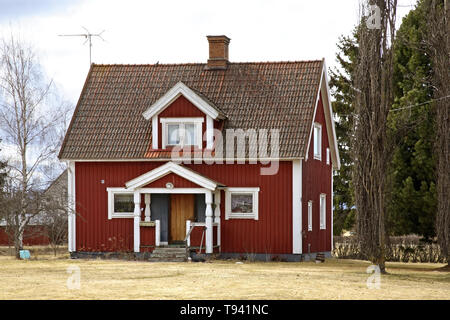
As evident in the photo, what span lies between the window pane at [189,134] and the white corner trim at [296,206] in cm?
407

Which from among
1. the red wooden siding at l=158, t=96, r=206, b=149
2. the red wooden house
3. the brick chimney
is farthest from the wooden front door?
the brick chimney

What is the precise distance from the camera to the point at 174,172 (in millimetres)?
34156

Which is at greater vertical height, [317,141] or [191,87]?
[191,87]

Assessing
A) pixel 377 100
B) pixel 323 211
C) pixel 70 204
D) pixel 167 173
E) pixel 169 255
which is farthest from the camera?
pixel 323 211

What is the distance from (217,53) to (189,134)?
4.35m

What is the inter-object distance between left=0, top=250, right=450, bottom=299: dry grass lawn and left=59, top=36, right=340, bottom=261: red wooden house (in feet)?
6.27

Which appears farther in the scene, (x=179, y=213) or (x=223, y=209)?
(x=179, y=213)

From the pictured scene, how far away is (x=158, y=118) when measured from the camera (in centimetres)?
3566

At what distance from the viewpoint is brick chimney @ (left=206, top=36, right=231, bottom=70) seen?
3803 centimetres

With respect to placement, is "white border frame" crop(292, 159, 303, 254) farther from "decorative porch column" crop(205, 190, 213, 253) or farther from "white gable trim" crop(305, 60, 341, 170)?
"decorative porch column" crop(205, 190, 213, 253)

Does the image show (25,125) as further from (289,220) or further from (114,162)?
(289,220)

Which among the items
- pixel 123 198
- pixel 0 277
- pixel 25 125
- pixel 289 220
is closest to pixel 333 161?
pixel 289 220

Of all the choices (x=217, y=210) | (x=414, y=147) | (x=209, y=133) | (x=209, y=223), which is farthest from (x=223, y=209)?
(x=414, y=147)

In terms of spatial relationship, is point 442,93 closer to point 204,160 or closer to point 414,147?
point 414,147
